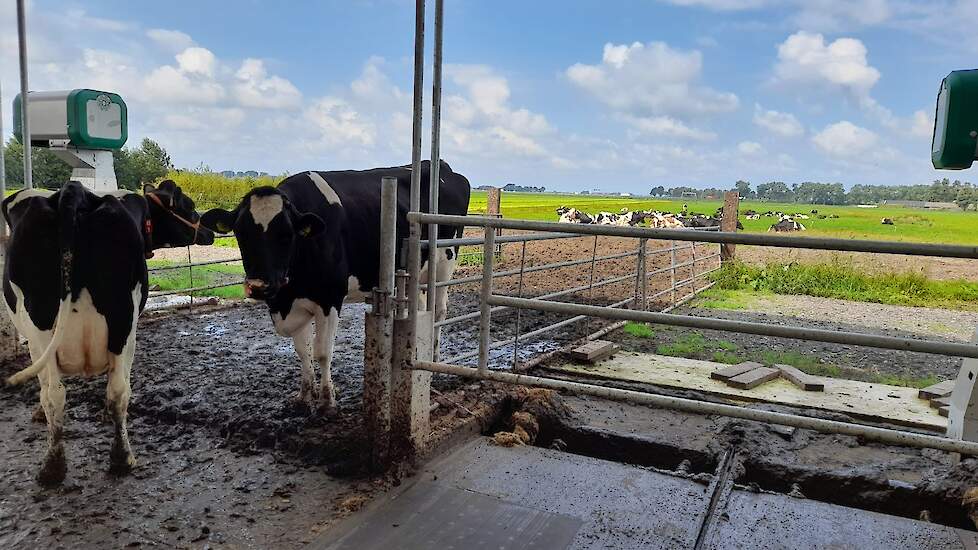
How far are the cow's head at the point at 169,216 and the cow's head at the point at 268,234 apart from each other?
2.96 ft

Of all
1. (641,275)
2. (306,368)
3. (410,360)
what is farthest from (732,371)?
(306,368)

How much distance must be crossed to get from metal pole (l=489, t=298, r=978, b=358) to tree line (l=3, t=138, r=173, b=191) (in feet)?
13.9

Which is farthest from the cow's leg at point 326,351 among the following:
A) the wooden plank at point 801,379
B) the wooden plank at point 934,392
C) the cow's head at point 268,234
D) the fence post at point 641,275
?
the wooden plank at point 934,392

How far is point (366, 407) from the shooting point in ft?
11.9

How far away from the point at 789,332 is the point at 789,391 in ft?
9.87

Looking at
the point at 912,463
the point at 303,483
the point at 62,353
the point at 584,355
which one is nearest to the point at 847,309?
the point at 584,355

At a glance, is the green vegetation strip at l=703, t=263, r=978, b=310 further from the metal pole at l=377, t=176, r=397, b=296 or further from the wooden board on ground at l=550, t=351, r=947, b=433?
the metal pole at l=377, t=176, r=397, b=296

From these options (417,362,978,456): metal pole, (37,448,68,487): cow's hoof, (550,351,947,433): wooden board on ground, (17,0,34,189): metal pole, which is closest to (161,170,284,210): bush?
(17,0,34,189): metal pole

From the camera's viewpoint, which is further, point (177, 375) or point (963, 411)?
point (177, 375)

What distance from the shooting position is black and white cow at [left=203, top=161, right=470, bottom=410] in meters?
4.19

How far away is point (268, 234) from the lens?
418 centimetres

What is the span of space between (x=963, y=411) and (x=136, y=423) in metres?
4.43

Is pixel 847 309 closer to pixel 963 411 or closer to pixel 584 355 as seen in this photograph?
pixel 584 355

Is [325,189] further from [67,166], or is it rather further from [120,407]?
[67,166]
